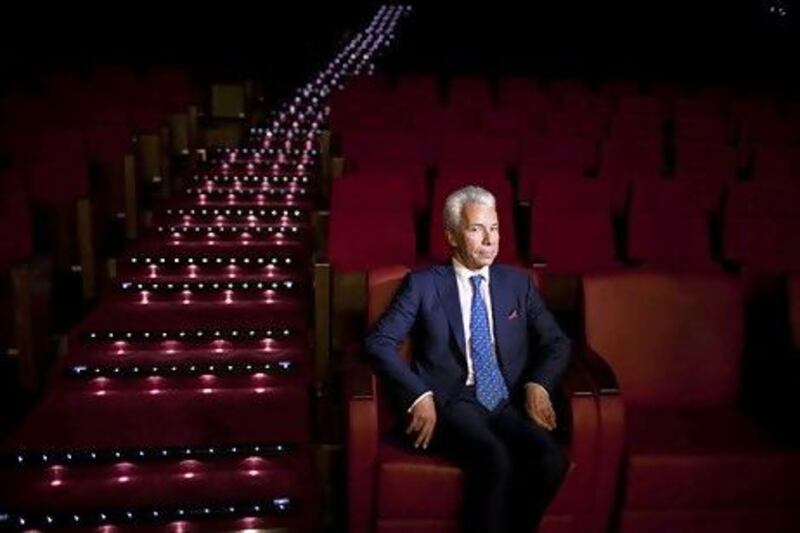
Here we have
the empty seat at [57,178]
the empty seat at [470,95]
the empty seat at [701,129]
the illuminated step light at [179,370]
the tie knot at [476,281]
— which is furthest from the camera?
the empty seat at [470,95]

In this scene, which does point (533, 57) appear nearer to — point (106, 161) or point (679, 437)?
point (106, 161)

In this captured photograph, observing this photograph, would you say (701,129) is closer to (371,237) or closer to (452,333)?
(371,237)

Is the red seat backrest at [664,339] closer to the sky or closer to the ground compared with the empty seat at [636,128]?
closer to the ground

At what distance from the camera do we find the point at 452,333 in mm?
776

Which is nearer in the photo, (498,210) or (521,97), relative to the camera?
(498,210)

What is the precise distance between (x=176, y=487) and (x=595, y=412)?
15.9 inches

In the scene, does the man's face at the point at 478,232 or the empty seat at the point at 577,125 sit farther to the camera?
the empty seat at the point at 577,125

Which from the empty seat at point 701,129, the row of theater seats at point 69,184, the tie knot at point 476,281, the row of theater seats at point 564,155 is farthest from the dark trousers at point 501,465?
the empty seat at point 701,129

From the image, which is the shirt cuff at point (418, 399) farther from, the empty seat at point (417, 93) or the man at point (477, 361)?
the empty seat at point (417, 93)

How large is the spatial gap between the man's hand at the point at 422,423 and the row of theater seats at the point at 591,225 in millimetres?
354

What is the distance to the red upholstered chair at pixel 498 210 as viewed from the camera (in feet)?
3.66

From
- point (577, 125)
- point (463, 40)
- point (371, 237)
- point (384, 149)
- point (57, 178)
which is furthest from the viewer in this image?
point (463, 40)

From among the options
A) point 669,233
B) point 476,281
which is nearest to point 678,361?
point 476,281

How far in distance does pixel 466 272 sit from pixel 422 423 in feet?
0.50
